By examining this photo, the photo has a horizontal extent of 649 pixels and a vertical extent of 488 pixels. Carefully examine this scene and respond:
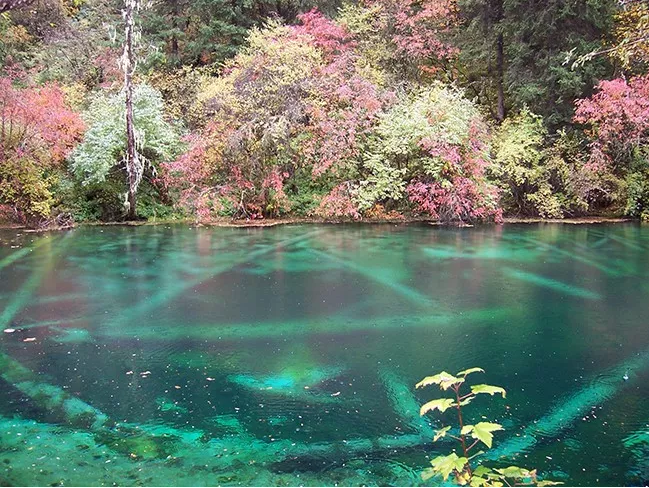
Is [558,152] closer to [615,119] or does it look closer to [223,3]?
[615,119]

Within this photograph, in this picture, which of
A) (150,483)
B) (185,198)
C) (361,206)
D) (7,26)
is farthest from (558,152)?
(7,26)

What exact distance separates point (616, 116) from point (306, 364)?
13417mm

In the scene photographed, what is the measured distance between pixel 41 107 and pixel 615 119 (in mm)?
15201

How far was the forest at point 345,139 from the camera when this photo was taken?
584 inches

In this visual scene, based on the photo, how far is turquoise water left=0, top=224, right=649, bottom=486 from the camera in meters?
3.63

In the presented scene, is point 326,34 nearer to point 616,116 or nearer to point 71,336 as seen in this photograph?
point 616,116

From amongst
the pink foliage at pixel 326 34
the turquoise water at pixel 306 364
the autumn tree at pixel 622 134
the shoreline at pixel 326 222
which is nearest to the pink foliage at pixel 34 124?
the shoreline at pixel 326 222

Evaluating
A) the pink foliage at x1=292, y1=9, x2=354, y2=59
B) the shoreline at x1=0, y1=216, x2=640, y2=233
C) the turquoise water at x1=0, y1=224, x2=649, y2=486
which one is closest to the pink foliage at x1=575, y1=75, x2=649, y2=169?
the shoreline at x1=0, y1=216, x2=640, y2=233

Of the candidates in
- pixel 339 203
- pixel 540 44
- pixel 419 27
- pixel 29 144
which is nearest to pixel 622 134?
pixel 540 44

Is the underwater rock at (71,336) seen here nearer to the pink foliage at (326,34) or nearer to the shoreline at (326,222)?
the shoreline at (326,222)

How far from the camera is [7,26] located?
66.7ft

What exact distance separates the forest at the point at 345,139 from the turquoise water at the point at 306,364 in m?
5.32

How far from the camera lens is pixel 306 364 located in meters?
5.25

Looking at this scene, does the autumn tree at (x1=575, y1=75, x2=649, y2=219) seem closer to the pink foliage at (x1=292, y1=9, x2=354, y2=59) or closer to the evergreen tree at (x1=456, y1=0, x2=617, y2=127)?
the evergreen tree at (x1=456, y1=0, x2=617, y2=127)
